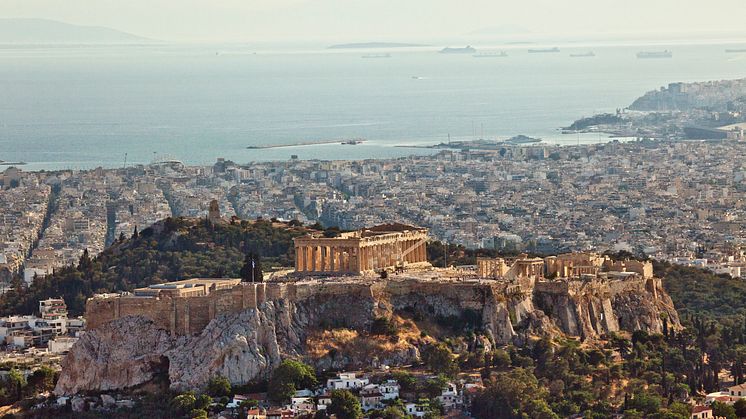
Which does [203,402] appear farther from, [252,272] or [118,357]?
[252,272]

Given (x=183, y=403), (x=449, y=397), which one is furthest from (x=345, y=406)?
(x=183, y=403)

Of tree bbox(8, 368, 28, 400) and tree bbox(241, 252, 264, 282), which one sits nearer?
tree bbox(8, 368, 28, 400)

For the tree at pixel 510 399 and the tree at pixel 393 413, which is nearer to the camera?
the tree at pixel 393 413

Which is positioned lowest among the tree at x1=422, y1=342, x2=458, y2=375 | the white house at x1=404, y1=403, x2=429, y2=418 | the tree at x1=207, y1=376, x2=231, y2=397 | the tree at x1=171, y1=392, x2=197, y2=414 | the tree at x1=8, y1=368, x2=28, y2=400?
the tree at x1=8, y1=368, x2=28, y2=400

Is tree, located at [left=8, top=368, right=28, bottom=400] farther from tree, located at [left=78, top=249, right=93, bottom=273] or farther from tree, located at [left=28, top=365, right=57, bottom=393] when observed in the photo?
tree, located at [left=78, top=249, right=93, bottom=273]

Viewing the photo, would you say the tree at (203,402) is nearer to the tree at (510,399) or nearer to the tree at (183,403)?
the tree at (183,403)

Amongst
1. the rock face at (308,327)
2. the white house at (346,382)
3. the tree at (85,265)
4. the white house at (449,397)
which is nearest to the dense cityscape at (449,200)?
the tree at (85,265)

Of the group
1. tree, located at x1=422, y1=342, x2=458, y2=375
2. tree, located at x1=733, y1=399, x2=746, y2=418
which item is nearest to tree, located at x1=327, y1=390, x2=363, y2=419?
tree, located at x1=422, y1=342, x2=458, y2=375
